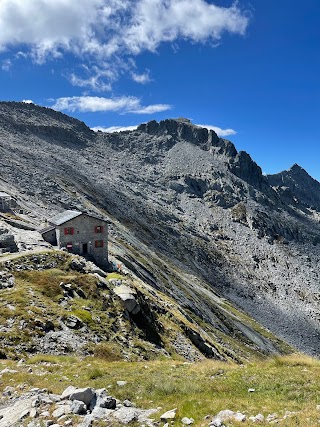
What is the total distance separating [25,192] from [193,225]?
100854 mm

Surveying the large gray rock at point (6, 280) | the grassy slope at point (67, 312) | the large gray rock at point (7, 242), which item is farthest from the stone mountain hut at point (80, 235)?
the large gray rock at point (6, 280)

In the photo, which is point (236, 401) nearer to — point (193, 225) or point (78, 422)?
point (78, 422)

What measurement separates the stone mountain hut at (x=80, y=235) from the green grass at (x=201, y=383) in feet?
103

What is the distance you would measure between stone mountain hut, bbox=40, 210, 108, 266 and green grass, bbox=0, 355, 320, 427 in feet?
103

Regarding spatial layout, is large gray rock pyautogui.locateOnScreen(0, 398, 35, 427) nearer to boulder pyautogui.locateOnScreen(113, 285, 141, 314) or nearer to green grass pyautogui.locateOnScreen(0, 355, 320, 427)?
green grass pyautogui.locateOnScreen(0, 355, 320, 427)

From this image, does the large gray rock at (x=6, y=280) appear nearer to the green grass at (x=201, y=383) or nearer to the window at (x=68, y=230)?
the green grass at (x=201, y=383)

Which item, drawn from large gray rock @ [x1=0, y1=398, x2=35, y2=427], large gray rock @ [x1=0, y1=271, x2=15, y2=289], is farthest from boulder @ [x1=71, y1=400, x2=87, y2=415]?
large gray rock @ [x1=0, y1=271, x2=15, y2=289]

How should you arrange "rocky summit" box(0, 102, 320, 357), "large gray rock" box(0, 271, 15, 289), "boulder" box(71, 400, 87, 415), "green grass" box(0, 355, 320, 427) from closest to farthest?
"boulder" box(71, 400, 87, 415)
"green grass" box(0, 355, 320, 427)
"large gray rock" box(0, 271, 15, 289)
"rocky summit" box(0, 102, 320, 357)

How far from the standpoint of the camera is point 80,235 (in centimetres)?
5300

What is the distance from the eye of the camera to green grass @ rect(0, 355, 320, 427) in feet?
41.9

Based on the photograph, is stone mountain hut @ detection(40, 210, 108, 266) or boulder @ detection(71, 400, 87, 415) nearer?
boulder @ detection(71, 400, 87, 415)

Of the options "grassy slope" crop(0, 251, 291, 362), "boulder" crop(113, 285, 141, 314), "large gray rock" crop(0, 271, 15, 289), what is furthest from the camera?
"boulder" crop(113, 285, 141, 314)

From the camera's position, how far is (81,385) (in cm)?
1681

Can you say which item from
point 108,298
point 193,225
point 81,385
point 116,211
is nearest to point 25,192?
point 116,211
